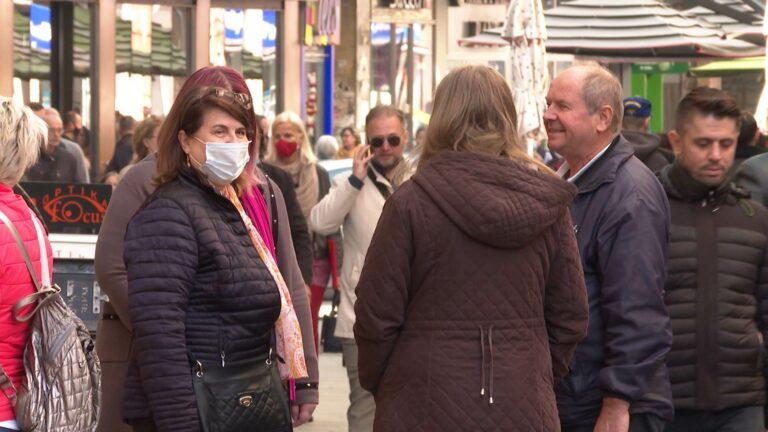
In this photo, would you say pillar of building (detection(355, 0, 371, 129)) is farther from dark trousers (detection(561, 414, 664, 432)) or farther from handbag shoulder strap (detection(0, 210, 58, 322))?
dark trousers (detection(561, 414, 664, 432))

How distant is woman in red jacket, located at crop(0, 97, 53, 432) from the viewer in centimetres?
515

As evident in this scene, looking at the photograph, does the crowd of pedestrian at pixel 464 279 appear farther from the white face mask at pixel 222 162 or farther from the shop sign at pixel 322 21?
the shop sign at pixel 322 21

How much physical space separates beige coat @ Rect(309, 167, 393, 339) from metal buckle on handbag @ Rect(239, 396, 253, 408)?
3.59 metres

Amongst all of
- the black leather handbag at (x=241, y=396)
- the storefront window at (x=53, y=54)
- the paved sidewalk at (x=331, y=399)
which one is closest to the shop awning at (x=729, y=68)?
the storefront window at (x=53, y=54)

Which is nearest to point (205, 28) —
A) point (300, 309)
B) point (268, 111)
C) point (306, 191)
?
point (268, 111)

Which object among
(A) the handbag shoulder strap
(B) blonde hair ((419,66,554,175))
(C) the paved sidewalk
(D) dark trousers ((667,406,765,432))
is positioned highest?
(B) blonde hair ((419,66,554,175))

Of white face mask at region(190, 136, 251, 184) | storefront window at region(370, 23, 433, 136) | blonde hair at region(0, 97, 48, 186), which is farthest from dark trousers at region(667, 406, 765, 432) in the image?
storefront window at region(370, 23, 433, 136)

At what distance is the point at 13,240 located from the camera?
5.17 metres

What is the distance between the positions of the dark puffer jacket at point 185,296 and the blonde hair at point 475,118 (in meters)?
0.76

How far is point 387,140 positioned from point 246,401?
3862 mm

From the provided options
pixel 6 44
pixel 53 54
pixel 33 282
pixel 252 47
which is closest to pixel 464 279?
pixel 33 282

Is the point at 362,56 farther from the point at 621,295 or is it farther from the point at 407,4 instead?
the point at 621,295

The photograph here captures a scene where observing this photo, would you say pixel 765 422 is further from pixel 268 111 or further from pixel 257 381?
pixel 268 111

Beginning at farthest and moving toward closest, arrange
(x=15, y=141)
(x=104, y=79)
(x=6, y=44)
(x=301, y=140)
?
(x=104, y=79), (x=6, y=44), (x=301, y=140), (x=15, y=141)
